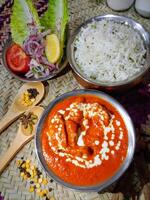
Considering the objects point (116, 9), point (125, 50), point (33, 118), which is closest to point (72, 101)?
point (33, 118)

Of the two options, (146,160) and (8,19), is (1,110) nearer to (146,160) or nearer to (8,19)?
(8,19)

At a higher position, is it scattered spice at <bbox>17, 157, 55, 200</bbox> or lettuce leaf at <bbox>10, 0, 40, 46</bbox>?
lettuce leaf at <bbox>10, 0, 40, 46</bbox>

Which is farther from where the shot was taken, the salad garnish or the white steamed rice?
the salad garnish

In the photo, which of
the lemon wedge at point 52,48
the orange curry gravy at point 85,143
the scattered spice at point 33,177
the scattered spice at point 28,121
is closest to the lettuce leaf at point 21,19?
the lemon wedge at point 52,48

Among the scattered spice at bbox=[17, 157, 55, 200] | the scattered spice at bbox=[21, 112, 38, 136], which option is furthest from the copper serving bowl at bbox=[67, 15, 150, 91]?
the scattered spice at bbox=[17, 157, 55, 200]

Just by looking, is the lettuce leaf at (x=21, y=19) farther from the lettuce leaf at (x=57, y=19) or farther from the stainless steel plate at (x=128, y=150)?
the stainless steel plate at (x=128, y=150)

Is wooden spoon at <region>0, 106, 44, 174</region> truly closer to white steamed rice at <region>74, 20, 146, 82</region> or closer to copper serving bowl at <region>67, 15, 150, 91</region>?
copper serving bowl at <region>67, 15, 150, 91</region>

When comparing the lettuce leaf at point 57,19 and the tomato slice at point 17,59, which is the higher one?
the lettuce leaf at point 57,19
